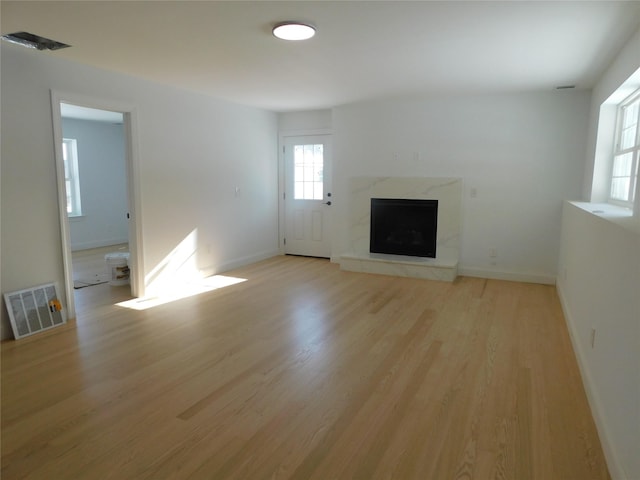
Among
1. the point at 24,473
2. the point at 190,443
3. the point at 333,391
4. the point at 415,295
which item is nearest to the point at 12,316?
the point at 24,473

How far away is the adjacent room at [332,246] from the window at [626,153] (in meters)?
0.04

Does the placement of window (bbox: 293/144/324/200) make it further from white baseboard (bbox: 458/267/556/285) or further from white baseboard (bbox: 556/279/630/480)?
white baseboard (bbox: 556/279/630/480)

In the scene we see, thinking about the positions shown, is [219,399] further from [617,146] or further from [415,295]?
[617,146]

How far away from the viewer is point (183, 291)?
4.89 meters

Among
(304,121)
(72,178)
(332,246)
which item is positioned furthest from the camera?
(72,178)

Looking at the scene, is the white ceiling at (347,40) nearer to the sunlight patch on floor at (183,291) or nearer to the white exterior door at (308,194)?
the white exterior door at (308,194)

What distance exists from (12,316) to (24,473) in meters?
1.96

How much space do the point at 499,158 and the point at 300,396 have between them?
13.8 feet

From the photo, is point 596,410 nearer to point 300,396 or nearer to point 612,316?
point 612,316

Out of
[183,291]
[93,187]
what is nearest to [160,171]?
[183,291]

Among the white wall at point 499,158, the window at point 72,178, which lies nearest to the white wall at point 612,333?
the white wall at point 499,158

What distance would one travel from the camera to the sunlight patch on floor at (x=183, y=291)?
172 inches

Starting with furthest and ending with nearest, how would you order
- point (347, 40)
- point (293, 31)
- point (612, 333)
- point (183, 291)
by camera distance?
1. point (183, 291)
2. point (347, 40)
3. point (293, 31)
4. point (612, 333)

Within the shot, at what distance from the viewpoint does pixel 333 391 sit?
2572 mm
